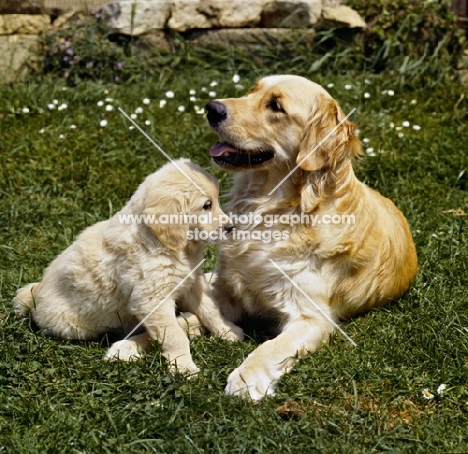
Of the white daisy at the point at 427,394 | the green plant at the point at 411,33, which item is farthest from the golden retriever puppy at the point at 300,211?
the green plant at the point at 411,33

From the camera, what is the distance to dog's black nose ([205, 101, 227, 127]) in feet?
14.0

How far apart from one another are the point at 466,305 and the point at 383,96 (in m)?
3.21

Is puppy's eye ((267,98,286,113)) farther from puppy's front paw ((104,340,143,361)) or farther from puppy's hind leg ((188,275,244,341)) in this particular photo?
puppy's front paw ((104,340,143,361))

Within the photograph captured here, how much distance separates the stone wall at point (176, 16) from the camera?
24.7ft

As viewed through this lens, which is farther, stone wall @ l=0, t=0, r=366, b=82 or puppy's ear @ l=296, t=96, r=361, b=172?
stone wall @ l=0, t=0, r=366, b=82

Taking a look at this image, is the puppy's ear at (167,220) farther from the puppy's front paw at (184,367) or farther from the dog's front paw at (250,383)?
the dog's front paw at (250,383)

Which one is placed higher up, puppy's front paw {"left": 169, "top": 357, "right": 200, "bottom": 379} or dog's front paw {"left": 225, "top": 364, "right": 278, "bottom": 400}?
dog's front paw {"left": 225, "top": 364, "right": 278, "bottom": 400}

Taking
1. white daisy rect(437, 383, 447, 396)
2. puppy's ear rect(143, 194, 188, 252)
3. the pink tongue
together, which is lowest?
white daisy rect(437, 383, 447, 396)

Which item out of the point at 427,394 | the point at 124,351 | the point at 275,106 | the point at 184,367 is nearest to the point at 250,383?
the point at 184,367

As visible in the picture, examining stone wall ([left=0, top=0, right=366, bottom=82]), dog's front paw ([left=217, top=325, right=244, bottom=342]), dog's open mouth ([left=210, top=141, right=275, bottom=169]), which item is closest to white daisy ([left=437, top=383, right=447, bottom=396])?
dog's front paw ([left=217, top=325, right=244, bottom=342])

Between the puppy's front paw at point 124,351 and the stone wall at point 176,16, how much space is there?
4276 millimetres

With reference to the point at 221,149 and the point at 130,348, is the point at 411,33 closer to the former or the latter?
the point at 221,149

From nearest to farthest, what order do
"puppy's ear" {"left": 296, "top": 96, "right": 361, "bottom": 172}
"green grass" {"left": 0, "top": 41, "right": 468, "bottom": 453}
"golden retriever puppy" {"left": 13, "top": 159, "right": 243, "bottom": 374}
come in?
"green grass" {"left": 0, "top": 41, "right": 468, "bottom": 453} < "golden retriever puppy" {"left": 13, "top": 159, "right": 243, "bottom": 374} < "puppy's ear" {"left": 296, "top": 96, "right": 361, "bottom": 172}

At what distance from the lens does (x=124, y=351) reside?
13.0 ft
